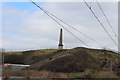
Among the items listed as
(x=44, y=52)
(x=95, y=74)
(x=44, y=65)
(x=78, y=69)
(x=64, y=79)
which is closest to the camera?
(x=64, y=79)

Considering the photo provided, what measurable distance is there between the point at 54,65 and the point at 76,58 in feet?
19.8

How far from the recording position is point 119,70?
58.2 meters

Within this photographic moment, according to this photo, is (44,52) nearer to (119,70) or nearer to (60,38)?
(60,38)

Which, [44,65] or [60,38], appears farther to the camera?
[60,38]

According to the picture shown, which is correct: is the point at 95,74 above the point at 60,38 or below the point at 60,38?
below

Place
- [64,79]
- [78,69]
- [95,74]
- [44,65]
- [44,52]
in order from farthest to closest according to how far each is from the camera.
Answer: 1. [44,52]
2. [44,65]
3. [78,69]
4. [95,74]
5. [64,79]

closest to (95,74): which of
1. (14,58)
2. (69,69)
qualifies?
(69,69)

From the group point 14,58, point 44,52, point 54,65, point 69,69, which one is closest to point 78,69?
point 69,69

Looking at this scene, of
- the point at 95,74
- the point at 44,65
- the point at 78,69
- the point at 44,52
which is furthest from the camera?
the point at 44,52

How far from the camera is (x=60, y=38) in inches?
3278

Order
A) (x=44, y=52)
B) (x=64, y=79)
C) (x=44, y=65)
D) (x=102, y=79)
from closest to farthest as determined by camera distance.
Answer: (x=64, y=79)
(x=102, y=79)
(x=44, y=65)
(x=44, y=52)

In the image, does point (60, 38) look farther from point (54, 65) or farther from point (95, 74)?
point (95, 74)

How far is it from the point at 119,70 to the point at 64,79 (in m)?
19.9

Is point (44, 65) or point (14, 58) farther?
point (14, 58)
